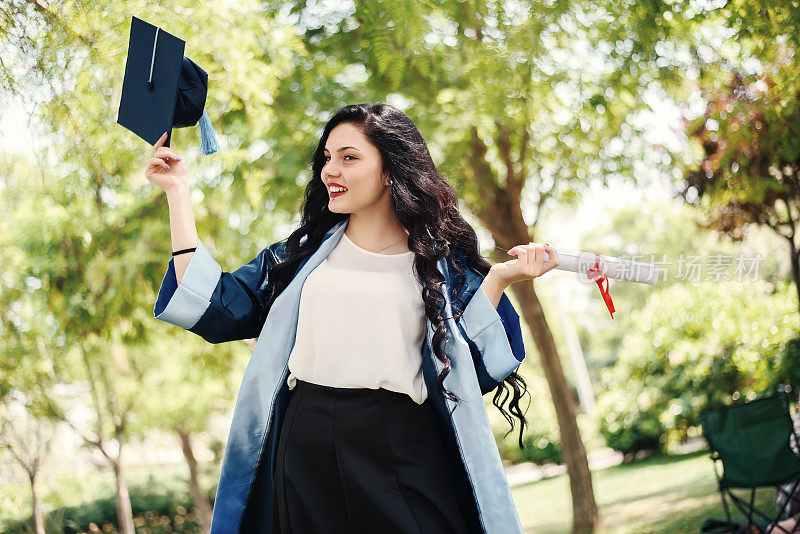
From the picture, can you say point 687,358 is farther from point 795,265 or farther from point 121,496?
point 121,496

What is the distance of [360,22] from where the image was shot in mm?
5371

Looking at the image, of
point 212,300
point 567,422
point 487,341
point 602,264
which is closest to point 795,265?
point 567,422

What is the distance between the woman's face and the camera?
2375 millimetres

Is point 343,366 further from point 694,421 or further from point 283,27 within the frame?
point 694,421

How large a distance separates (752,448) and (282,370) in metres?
3.70

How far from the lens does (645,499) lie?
338 inches

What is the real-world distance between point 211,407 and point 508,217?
629 centimetres

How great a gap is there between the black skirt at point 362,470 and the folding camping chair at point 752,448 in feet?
10.4

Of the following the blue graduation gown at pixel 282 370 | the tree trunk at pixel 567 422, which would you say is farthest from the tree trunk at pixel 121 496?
the blue graduation gown at pixel 282 370

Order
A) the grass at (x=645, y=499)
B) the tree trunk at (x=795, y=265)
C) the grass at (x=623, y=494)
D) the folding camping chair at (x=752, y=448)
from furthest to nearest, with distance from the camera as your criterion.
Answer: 1. the grass at (x=623, y=494)
2. the grass at (x=645, y=499)
3. the tree trunk at (x=795, y=265)
4. the folding camping chair at (x=752, y=448)

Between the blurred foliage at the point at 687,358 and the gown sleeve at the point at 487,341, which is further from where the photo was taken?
the blurred foliage at the point at 687,358

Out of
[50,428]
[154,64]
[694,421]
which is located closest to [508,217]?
[154,64]

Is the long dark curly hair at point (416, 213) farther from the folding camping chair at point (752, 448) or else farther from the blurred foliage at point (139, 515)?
the blurred foliage at point (139, 515)

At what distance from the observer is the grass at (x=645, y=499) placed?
21.9 ft
